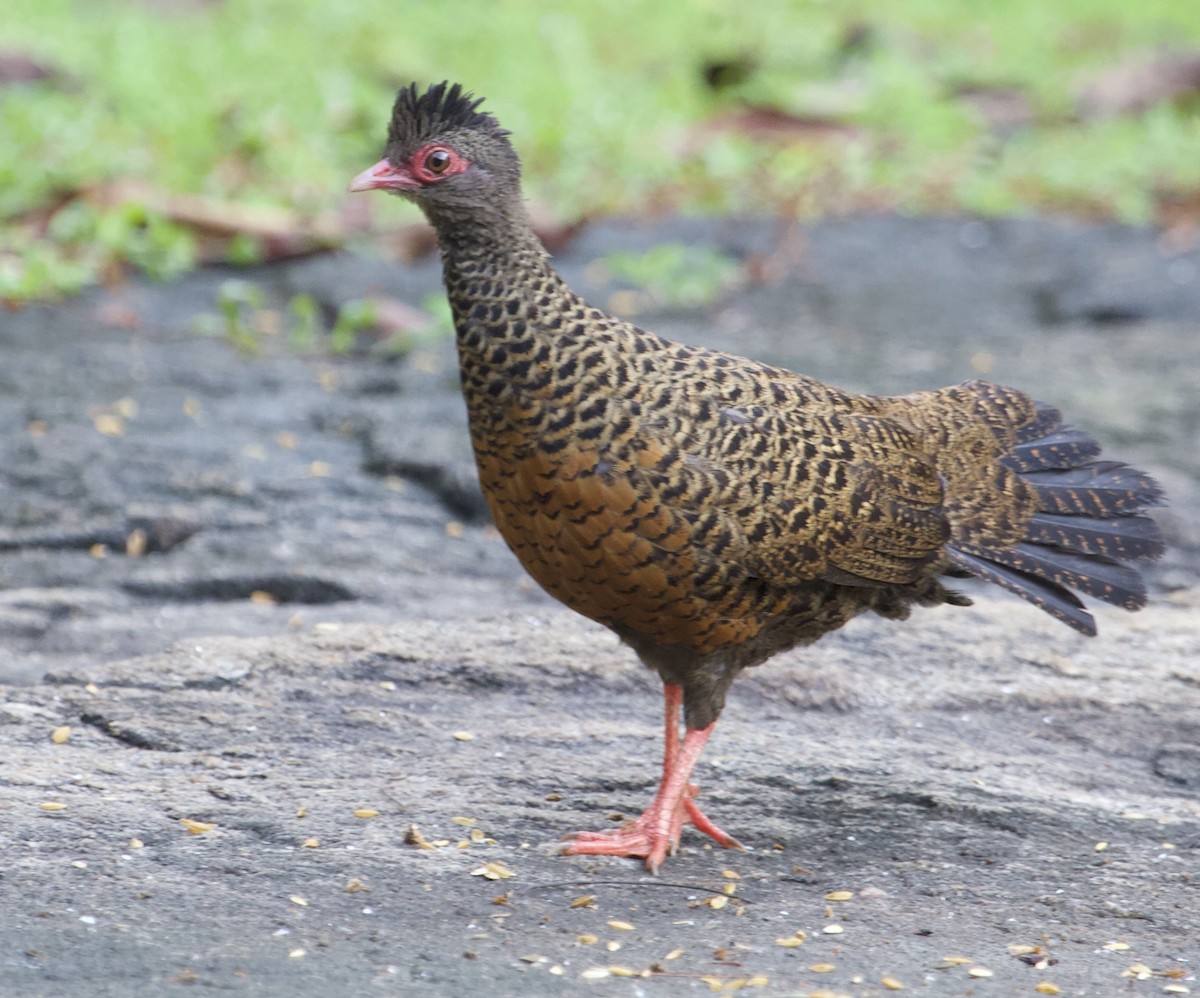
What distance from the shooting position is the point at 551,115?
11609mm

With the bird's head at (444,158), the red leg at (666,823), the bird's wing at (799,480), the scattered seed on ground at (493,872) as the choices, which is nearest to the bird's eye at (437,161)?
the bird's head at (444,158)

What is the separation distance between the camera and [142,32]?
42.2 ft

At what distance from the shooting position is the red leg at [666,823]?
4.16 meters

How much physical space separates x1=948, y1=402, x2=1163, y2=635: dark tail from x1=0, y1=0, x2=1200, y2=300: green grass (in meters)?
5.63

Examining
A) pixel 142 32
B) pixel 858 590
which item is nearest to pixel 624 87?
pixel 142 32

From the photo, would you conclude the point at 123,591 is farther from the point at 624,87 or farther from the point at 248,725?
the point at 624,87

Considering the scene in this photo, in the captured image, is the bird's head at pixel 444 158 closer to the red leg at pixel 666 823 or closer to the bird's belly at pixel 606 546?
the bird's belly at pixel 606 546

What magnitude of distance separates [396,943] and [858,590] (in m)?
1.65

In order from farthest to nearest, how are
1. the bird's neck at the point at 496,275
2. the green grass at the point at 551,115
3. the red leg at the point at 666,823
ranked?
the green grass at the point at 551,115
the red leg at the point at 666,823
the bird's neck at the point at 496,275

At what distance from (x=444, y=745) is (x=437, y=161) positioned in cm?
166

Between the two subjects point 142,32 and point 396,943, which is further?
point 142,32

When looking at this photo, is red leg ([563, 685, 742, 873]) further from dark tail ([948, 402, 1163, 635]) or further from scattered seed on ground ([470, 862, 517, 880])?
dark tail ([948, 402, 1163, 635])

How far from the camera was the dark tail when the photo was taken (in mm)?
4555

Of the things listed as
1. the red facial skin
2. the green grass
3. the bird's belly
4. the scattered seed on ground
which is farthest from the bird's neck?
the green grass
